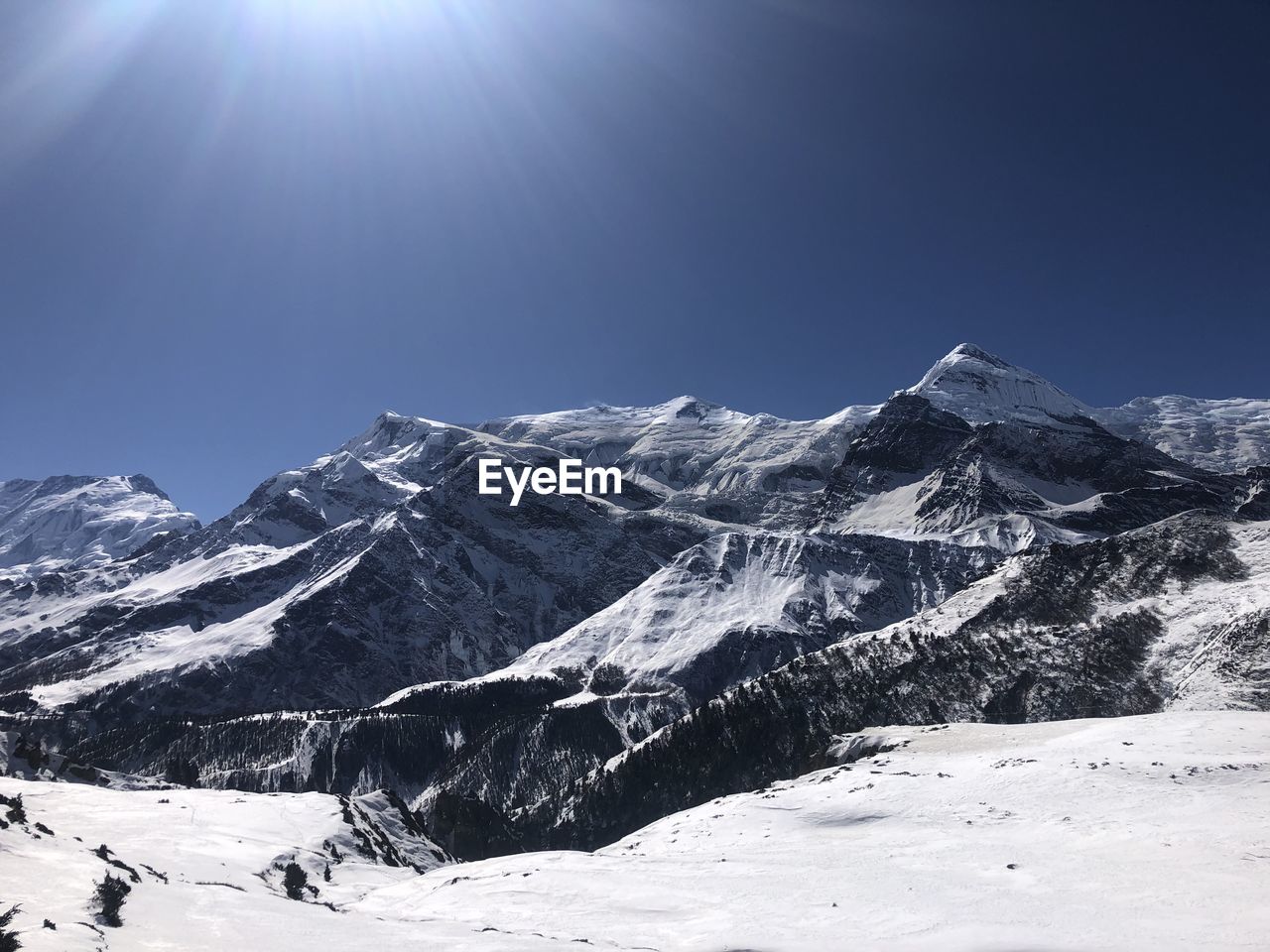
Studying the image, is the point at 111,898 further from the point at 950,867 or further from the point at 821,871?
the point at 950,867

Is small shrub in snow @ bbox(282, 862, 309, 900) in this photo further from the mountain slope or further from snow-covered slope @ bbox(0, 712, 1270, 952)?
the mountain slope

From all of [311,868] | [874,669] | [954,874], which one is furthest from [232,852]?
[874,669]

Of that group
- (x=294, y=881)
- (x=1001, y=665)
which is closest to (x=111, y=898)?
(x=294, y=881)

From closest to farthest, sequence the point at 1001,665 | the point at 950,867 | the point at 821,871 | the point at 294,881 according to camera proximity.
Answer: the point at 950,867
the point at 821,871
the point at 294,881
the point at 1001,665

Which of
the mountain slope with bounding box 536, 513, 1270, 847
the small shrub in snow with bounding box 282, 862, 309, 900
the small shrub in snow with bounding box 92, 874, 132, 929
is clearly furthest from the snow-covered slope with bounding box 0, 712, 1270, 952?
the mountain slope with bounding box 536, 513, 1270, 847

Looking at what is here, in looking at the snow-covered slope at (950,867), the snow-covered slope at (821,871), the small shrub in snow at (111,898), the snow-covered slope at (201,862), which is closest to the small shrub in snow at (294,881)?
the snow-covered slope at (201,862)

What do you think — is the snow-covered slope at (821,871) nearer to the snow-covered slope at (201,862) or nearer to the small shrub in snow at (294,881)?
the snow-covered slope at (201,862)
